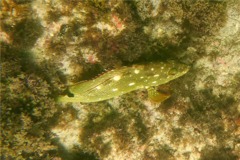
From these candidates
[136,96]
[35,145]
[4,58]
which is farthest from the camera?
[136,96]

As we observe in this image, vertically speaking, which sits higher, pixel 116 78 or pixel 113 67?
pixel 113 67

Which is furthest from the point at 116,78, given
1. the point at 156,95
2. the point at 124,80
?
the point at 156,95

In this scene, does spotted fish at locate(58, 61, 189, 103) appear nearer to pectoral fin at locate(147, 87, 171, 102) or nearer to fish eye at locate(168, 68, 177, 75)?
fish eye at locate(168, 68, 177, 75)

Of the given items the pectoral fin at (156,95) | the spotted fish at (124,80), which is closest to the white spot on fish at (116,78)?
the spotted fish at (124,80)

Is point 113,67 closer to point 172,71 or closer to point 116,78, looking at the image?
point 116,78

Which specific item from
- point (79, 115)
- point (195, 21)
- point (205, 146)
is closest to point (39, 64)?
point (79, 115)

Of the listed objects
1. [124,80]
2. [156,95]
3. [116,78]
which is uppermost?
[116,78]

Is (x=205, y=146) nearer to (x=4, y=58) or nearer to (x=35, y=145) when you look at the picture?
(x=35, y=145)

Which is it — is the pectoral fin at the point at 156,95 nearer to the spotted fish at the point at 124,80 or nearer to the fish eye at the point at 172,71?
the spotted fish at the point at 124,80
